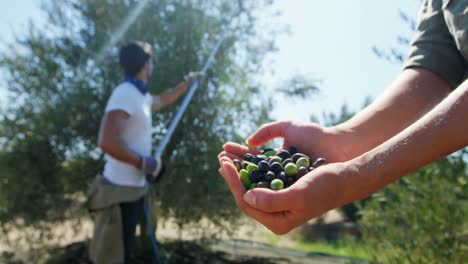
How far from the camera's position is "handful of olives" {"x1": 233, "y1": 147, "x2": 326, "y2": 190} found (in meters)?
1.45

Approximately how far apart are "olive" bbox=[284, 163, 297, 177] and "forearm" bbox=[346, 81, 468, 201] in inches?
10.1

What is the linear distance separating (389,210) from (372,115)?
1.61m

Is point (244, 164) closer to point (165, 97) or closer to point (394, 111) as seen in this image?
point (394, 111)

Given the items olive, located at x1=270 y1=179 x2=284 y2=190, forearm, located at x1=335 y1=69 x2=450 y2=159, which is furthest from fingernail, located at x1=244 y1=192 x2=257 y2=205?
forearm, located at x1=335 y1=69 x2=450 y2=159

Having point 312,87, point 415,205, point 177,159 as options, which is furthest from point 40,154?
point 415,205

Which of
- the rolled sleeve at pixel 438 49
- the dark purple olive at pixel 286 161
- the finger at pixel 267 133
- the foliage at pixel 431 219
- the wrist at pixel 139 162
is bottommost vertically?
the foliage at pixel 431 219

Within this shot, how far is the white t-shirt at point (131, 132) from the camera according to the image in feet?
10.0

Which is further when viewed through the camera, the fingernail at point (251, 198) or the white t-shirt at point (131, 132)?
the white t-shirt at point (131, 132)

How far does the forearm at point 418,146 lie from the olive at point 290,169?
0.26 meters

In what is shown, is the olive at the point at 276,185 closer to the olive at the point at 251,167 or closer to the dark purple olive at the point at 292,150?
the olive at the point at 251,167

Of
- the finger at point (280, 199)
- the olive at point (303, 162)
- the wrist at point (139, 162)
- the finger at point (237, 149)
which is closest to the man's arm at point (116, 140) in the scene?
the wrist at point (139, 162)

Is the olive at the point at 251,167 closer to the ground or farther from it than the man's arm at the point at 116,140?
closer to the ground

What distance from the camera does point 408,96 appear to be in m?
1.78

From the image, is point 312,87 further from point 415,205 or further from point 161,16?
point 415,205
